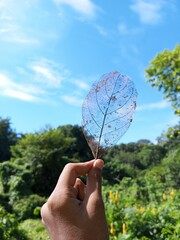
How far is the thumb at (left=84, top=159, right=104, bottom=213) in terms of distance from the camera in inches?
34.3

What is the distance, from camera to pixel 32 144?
70.5 ft

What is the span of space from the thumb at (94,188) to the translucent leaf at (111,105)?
0.24 m

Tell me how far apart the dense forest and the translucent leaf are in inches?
102

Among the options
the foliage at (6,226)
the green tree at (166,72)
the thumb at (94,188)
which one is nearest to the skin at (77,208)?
the thumb at (94,188)

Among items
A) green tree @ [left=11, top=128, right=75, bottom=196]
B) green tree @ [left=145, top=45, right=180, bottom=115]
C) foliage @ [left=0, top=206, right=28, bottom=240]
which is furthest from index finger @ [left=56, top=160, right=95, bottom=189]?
green tree @ [left=11, top=128, right=75, bottom=196]

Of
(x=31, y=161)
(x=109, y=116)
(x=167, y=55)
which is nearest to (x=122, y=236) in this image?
(x=109, y=116)

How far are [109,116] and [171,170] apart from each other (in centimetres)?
1627

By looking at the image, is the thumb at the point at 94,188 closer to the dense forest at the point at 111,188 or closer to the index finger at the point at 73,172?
the index finger at the point at 73,172

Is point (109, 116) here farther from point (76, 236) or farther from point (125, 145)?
point (125, 145)

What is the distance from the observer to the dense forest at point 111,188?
4.44 m

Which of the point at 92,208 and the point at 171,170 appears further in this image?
the point at 171,170

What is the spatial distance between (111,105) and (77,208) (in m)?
0.45

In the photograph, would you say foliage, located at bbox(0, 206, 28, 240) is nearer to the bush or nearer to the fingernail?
the fingernail

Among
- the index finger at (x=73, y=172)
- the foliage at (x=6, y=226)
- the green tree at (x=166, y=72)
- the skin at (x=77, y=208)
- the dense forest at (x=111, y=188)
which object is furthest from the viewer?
the green tree at (x=166, y=72)
